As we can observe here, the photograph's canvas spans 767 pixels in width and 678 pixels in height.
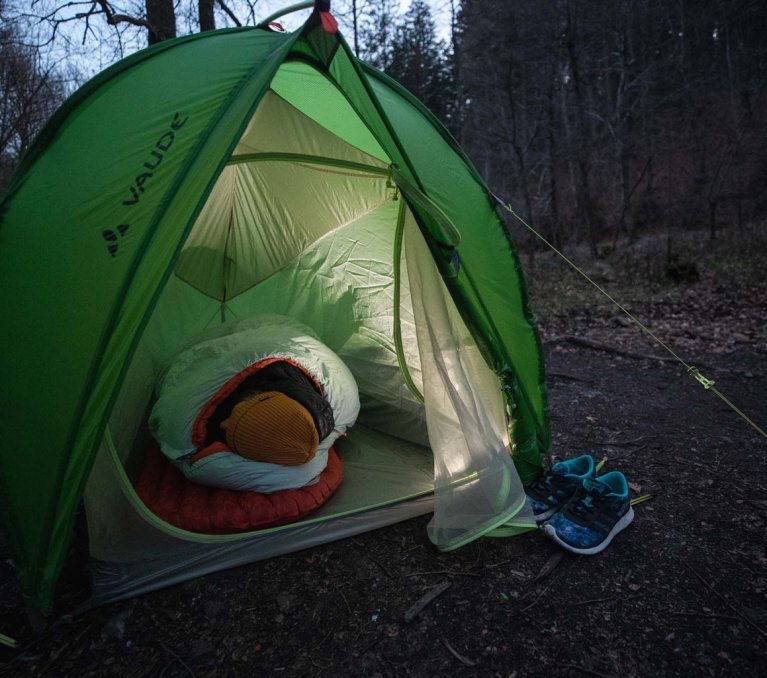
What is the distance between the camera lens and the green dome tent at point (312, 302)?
5.16 ft

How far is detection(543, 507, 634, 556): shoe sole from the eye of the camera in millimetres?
1952

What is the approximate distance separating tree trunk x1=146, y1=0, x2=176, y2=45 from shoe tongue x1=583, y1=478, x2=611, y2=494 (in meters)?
5.59

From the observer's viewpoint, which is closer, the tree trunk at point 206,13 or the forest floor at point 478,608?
the forest floor at point 478,608

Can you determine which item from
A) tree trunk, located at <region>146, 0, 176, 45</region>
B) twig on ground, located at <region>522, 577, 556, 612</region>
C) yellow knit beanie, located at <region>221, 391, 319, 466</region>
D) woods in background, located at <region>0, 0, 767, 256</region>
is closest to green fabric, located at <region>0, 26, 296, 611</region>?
yellow knit beanie, located at <region>221, 391, 319, 466</region>

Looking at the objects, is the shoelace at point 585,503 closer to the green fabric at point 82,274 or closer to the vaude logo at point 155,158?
the green fabric at point 82,274

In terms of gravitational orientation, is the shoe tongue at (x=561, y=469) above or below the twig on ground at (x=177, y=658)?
above

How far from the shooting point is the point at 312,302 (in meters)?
3.25

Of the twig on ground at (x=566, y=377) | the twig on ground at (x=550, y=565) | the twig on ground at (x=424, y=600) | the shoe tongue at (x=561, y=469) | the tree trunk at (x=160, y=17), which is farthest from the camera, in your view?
the tree trunk at (x=160, y=17)

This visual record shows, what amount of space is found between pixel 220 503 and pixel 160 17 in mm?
5185

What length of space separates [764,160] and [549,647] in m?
13.6

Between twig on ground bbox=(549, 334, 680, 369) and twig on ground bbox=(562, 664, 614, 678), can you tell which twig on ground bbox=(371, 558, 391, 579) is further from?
twig on ground bbox=(549, 334, 680, 369)

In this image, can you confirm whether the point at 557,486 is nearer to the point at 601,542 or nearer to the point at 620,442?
the point at 601,542

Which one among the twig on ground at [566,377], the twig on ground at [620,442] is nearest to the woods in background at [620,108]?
the twig on ground at [566,377]

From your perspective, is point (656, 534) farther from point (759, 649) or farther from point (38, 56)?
point (38, 56)
